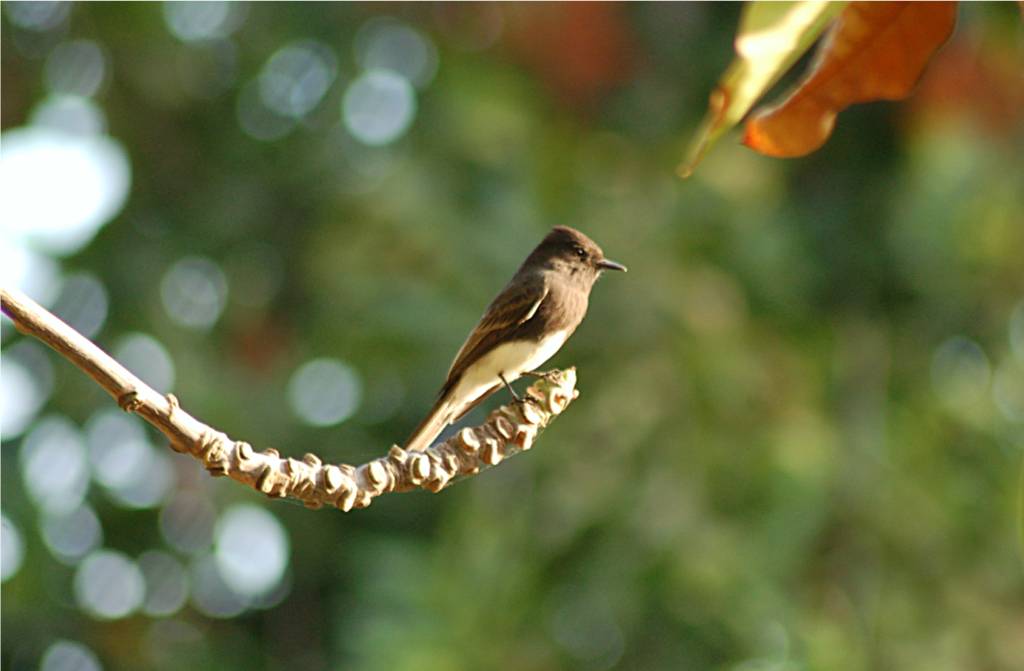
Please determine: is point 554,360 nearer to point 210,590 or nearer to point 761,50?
point 210,590

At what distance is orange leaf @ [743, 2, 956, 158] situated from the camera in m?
1.50

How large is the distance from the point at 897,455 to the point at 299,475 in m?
5.63

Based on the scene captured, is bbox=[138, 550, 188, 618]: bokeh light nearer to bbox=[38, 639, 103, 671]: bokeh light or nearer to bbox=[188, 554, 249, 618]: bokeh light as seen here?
bbox=[188, 554, 249, 618]: bokeh light

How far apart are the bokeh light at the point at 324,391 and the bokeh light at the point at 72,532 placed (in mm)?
1403

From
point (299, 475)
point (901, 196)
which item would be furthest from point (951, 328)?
point (299, 475)

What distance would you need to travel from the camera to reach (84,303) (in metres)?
8.88

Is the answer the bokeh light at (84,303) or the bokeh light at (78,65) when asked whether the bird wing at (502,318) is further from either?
the bokeh light at (78,65)

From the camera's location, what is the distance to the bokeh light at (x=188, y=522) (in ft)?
27.3

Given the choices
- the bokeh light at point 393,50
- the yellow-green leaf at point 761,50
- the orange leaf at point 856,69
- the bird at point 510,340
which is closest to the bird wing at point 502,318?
the bird at point 510,340

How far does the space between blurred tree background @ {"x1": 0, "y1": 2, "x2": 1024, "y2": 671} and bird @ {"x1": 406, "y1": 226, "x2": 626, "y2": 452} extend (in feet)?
7.75

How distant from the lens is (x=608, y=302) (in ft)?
23.5

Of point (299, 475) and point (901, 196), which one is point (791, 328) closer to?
point (901, 196)

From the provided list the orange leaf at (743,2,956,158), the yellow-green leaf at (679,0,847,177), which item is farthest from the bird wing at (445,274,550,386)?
the yellow-green leaf at (679,0,847,177)

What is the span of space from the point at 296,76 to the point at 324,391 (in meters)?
2.54
